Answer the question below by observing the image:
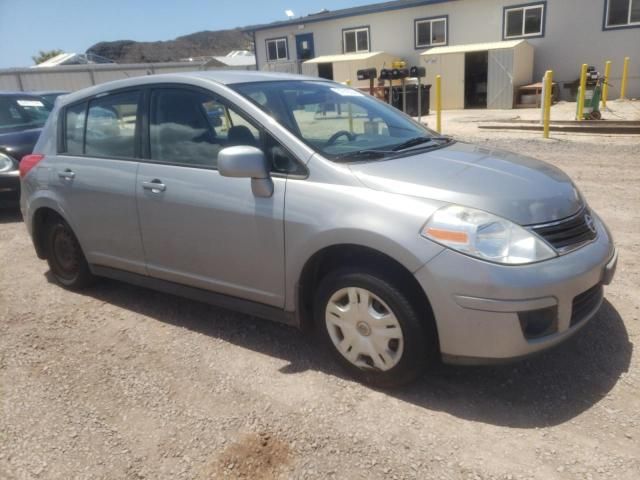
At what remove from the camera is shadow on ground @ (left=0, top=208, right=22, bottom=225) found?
733cm

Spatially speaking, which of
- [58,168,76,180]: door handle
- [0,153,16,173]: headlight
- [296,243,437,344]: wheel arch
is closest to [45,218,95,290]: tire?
[58,168,76,180]: door handle

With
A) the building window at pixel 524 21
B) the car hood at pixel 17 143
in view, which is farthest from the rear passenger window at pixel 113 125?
the building window at pixel 524 21

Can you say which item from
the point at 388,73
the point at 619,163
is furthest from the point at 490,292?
the point at 388,73

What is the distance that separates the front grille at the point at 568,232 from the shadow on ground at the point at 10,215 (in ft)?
23.1

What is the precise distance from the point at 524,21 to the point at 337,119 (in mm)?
20930

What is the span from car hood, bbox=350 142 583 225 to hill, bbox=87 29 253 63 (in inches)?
2286

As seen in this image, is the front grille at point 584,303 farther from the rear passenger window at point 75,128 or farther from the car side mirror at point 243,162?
the rear passenger window at point 75,128

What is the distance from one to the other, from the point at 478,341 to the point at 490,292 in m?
0.26

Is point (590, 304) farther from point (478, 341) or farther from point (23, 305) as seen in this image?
Answer: point (23, 305)

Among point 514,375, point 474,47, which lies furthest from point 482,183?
point 474,47

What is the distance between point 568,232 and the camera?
8.73ft

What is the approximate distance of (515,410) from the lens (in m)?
2.65

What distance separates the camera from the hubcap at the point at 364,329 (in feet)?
8.89

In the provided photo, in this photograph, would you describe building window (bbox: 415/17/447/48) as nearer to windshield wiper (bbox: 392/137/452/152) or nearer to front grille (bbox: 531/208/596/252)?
windshield wiper (bbox: 392/137/452/152)
